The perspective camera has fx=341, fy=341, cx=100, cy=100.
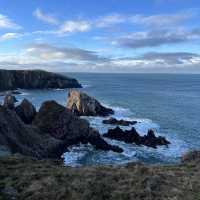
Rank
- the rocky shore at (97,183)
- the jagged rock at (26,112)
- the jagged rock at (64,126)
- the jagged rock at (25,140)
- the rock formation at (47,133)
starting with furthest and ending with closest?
the jagged rock at (26,112)
the jagged rock at (64,126)
the rock formation at (47,133)
the jagged rock at (25,140)
the rocky shore at (97,183)

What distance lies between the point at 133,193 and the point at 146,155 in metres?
27.4

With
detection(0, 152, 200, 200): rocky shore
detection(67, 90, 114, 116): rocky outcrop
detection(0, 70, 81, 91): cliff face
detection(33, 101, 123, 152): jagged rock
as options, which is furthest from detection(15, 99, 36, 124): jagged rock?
detection(0, 70, 81, 91): cliff face

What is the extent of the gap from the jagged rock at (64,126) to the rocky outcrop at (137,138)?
462 centimetres

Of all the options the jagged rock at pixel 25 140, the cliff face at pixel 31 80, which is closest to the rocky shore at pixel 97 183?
the jagged rock at pixel 25 140

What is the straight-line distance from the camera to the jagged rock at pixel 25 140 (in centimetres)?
3456

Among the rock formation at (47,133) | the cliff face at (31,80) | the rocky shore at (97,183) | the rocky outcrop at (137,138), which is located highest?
the cliff face at (31,80)

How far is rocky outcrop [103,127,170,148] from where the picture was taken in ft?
160

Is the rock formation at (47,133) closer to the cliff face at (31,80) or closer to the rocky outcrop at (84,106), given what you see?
the rocky outcrop at (84,106)

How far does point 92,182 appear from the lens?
17.6m

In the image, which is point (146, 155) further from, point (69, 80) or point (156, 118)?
point (69, 80)

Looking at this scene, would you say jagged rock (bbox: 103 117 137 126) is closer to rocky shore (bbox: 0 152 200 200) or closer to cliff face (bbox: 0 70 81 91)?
rocky shore (bbox: 0 152 200 200)

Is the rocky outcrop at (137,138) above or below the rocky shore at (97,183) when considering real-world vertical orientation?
below

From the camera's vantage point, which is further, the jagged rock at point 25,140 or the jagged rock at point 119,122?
the jagged rock at point 119,122

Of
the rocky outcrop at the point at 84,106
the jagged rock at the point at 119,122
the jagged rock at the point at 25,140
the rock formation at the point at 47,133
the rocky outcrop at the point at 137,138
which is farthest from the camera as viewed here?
the rocky outcrop at the point at 84,106
